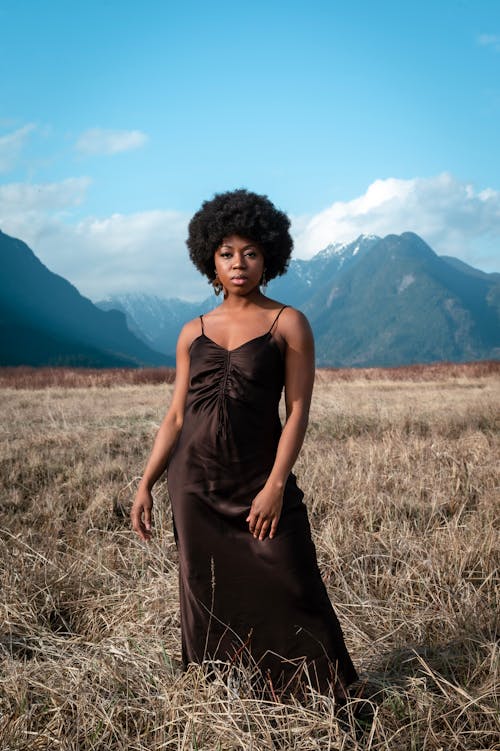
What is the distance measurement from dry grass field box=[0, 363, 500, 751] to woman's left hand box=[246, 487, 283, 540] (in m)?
0.58

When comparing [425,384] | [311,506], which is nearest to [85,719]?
[311,506]

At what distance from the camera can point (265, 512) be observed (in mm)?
2045

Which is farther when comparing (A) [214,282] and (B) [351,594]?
(B) [351,594]

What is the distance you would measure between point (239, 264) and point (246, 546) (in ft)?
3.37

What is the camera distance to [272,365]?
218 cm

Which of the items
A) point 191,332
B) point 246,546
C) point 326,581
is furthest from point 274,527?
point 326,581

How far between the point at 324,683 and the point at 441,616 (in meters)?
0.96

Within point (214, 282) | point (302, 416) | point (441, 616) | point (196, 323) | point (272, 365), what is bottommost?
point (441, 616)

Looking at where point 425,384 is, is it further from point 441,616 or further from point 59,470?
point 441,616

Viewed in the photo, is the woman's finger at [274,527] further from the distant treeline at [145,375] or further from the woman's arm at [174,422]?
the distant treeline at [145,375]

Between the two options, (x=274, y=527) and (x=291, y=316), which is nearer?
(x=274, y=527)

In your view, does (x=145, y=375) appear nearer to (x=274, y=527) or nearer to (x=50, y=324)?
(x=274, y=527)

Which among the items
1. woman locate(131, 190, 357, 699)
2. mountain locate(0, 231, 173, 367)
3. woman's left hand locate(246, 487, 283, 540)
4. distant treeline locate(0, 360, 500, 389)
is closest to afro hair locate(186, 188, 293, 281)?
woman locate(131, 190, 357, 699)

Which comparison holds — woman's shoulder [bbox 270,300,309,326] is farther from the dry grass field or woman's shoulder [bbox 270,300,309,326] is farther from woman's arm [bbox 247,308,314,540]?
the dry grass field
